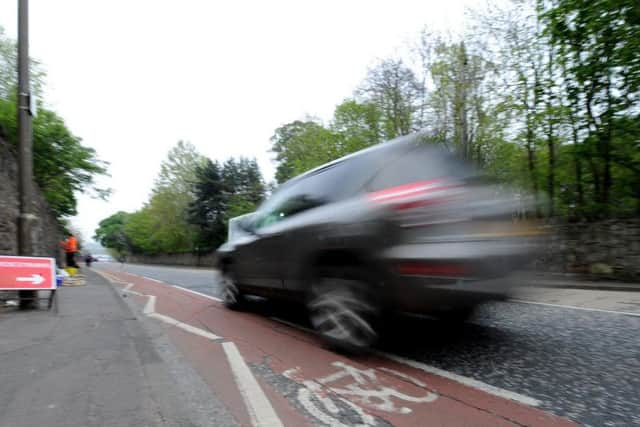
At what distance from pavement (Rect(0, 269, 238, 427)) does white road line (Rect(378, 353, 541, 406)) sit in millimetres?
1598

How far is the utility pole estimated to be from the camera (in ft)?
20.5

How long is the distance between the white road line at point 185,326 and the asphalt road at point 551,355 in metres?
2.27

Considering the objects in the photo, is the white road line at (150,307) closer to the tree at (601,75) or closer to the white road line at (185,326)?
the white road line at (185,326)

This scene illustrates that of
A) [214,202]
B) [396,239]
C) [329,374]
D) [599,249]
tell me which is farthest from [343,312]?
[214,202]

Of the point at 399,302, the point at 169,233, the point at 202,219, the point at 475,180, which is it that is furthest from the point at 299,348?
the point at 169,233

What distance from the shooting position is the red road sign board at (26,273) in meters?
5.95

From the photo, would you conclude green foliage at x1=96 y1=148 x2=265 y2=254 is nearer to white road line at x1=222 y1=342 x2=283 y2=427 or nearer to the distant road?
the distant road

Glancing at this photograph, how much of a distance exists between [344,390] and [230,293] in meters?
4.06

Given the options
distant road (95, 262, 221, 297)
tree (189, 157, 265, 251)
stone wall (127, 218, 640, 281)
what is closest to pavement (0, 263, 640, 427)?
distant road (95, 262, 221, 297)

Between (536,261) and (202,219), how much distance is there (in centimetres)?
4123

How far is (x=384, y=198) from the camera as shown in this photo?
2.95 metres

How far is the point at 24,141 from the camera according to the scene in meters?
6.29

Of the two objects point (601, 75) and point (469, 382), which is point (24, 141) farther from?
point (601, 75)

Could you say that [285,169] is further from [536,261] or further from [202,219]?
[536,261]
